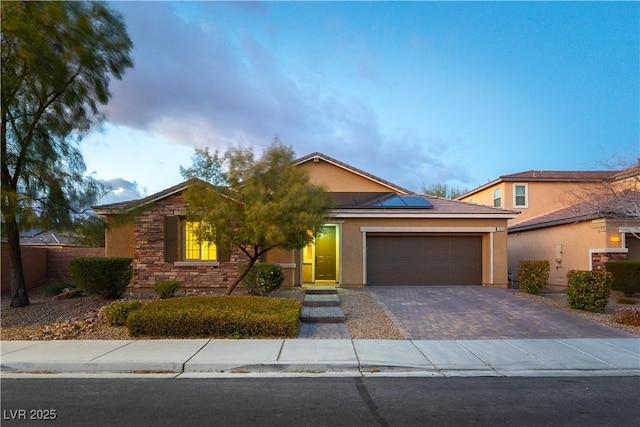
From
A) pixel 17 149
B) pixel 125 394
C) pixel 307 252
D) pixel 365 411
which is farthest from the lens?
pixel 307 252

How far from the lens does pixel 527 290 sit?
1539 centimetres

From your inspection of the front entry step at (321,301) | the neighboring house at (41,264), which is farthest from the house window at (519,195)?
the neighboring house at (41,264)

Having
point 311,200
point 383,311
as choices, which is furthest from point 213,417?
point 383,311

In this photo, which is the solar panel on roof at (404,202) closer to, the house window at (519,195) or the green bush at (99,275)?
the house window at (519,195)

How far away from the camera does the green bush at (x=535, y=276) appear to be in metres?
15.1

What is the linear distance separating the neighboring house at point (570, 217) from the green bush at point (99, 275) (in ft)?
48.2

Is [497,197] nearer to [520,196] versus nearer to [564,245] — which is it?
[520,196]

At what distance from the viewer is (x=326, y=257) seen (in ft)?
59.3

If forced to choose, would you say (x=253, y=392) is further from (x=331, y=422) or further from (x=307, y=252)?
(x=307, y=252)

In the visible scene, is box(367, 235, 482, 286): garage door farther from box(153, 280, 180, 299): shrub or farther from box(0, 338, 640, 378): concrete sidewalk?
box(0, 338, 640, 378): concrete sidewalk

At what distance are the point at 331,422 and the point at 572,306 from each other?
33.4 feet

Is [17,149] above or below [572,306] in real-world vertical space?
above

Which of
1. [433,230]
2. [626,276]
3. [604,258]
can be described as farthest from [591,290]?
[433,230]

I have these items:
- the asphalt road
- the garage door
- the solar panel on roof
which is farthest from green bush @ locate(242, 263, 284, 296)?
the asphalt road
